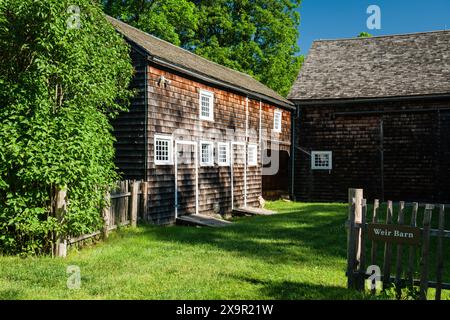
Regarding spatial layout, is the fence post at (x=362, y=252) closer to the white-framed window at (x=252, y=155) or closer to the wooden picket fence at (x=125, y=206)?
the wooden picket fence at (x=125, y=206)

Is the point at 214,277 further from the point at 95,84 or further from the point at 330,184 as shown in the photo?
the point at 330,184

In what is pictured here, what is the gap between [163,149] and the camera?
15.8 metres

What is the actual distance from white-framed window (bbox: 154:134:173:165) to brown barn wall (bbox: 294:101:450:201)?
11193 mm

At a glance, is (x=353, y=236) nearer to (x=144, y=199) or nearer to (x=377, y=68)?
(x=144, y=199)

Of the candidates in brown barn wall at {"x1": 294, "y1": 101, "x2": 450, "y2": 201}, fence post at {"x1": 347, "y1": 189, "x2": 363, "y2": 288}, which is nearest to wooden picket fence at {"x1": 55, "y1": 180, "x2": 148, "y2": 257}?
fence post at {"x1": 347, "y1": 189, "x2": 363, "y2": 288}

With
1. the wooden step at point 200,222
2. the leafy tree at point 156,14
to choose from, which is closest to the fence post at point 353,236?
the wooden step at point 200,222

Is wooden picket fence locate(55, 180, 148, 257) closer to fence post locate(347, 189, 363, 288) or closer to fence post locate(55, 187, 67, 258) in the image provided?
fence post locate(55, 187, 67, 258)

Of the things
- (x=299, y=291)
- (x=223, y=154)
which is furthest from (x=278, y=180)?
(x=299, y=291)

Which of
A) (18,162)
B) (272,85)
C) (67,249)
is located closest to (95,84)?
(18,162)

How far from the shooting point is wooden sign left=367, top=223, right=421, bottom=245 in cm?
646

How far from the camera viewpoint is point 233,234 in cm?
1339

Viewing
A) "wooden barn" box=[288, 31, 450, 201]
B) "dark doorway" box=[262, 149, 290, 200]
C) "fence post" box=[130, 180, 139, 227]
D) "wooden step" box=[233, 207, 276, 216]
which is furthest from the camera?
"dark doorway" box=[262, 149, 290, 200]

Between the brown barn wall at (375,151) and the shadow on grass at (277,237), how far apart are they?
7663 millimetres
